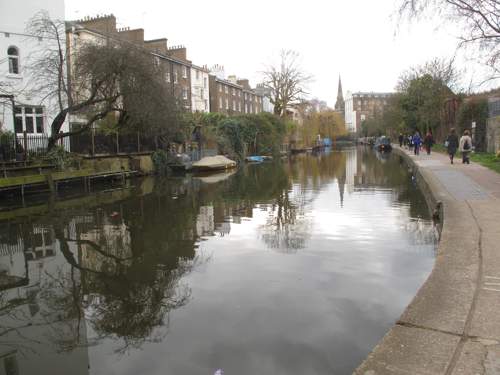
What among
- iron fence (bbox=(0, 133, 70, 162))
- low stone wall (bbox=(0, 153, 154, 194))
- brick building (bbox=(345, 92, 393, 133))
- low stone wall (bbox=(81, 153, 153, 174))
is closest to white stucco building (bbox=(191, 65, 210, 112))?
low stone wall (bbox=(81, 153, 153, 174))

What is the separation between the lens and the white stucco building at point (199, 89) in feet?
159

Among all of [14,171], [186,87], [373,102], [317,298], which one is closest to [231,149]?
[186,87]

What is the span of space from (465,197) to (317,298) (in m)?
6.81

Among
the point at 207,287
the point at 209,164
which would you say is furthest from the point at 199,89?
the point at 207,287

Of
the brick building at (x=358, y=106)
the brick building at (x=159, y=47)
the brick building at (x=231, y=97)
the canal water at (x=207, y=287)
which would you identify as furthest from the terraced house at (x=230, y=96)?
the brick building at (x=358, y=106)

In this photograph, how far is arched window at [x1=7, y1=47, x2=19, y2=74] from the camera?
24219 mm

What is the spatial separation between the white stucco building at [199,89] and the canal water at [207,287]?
3703cm

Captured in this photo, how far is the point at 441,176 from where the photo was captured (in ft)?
52.9

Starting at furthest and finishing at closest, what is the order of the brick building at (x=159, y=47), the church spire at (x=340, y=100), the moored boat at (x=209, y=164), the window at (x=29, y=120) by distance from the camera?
the church spire at (x=340, y=100) → the brick building at (x=159, y=47) → the moored boat at (x=209, y=164) → the window at (x=29, y=120)

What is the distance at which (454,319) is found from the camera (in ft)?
13.2

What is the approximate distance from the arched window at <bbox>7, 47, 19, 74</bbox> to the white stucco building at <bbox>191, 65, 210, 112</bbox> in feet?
77.1

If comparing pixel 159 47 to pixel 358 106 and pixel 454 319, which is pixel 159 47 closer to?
pixel 454 319

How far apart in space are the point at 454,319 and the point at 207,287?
3357 mm

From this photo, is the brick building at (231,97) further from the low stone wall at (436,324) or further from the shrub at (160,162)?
the low stone wall at (436,324)
